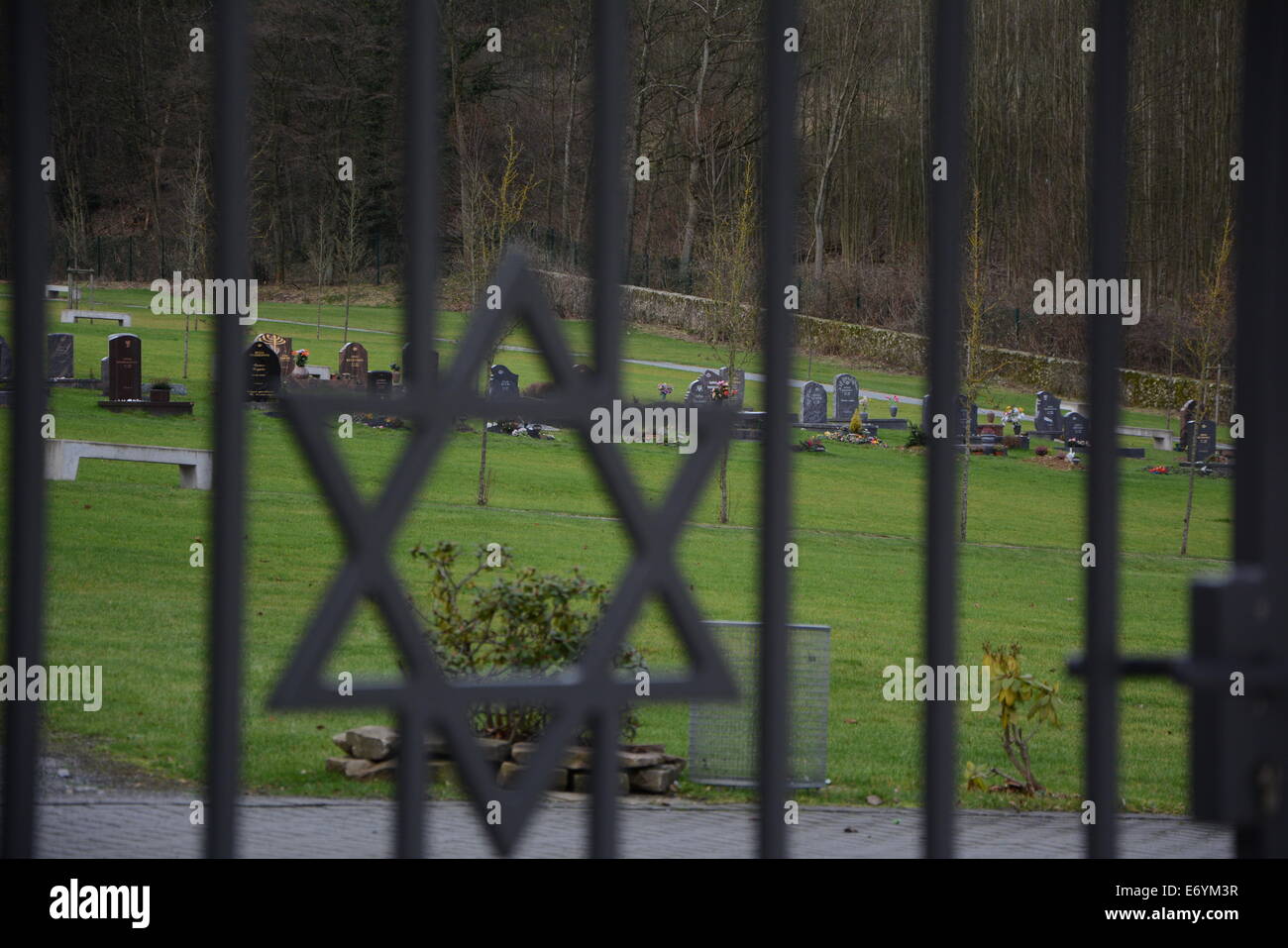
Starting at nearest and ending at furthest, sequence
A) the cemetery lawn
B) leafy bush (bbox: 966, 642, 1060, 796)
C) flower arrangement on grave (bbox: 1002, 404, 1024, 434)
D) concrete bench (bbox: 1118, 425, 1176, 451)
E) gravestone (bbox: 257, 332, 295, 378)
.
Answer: leafy bush (bbox: 966, 642, 1060, 796)
the cemetery lawn
gravestone (bbox: 257, 332, 295, 378)
flower arrangement on grave (bbox: 1002, 404, 1024, 434)
concrete bench (bbox: 1118, 425, 1176, 451)

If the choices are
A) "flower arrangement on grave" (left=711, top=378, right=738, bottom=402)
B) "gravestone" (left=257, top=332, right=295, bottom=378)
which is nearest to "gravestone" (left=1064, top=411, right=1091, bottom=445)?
"flower arrangement on grave" (left=711, top=378, right=738, bottom=402)

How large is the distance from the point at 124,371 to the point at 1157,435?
17.8m

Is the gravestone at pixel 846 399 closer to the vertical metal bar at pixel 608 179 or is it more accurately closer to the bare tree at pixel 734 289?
the bare tree at pixel 734 289

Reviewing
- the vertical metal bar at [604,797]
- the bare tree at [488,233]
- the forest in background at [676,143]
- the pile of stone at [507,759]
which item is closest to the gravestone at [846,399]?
the forest in background at [676,143]

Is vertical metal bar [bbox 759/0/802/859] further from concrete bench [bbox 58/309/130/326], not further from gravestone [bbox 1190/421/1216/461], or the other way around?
concrete bench [bbox 58/309/130/326]

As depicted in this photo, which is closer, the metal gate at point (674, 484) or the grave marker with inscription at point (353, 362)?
the metal gate at point (674, 484)

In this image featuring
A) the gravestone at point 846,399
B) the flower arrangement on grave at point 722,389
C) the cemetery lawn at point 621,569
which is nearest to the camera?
the cemetery lawn at point 621,569

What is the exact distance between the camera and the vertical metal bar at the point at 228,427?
124cm

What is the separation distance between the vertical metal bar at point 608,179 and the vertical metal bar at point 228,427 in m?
0.33

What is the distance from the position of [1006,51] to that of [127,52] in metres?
20.0

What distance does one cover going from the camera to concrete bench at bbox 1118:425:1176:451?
84.6 ft

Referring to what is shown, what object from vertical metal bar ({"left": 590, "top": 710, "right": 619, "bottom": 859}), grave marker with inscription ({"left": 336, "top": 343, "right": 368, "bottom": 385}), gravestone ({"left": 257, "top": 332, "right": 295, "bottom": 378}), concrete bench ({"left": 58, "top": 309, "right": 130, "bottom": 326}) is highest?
concrete bench ({"left": 58, "top": 309, "right": 130, "bottom": 326})

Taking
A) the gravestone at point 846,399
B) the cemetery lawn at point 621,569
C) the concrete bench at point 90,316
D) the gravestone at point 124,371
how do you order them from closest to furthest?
the cemetery lawn at point 621,569
the gravestone at point 124,371
the gravestone at point 846,399
the concrete bench at point 90,316

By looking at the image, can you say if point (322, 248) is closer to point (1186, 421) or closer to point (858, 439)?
point (858, 439)
